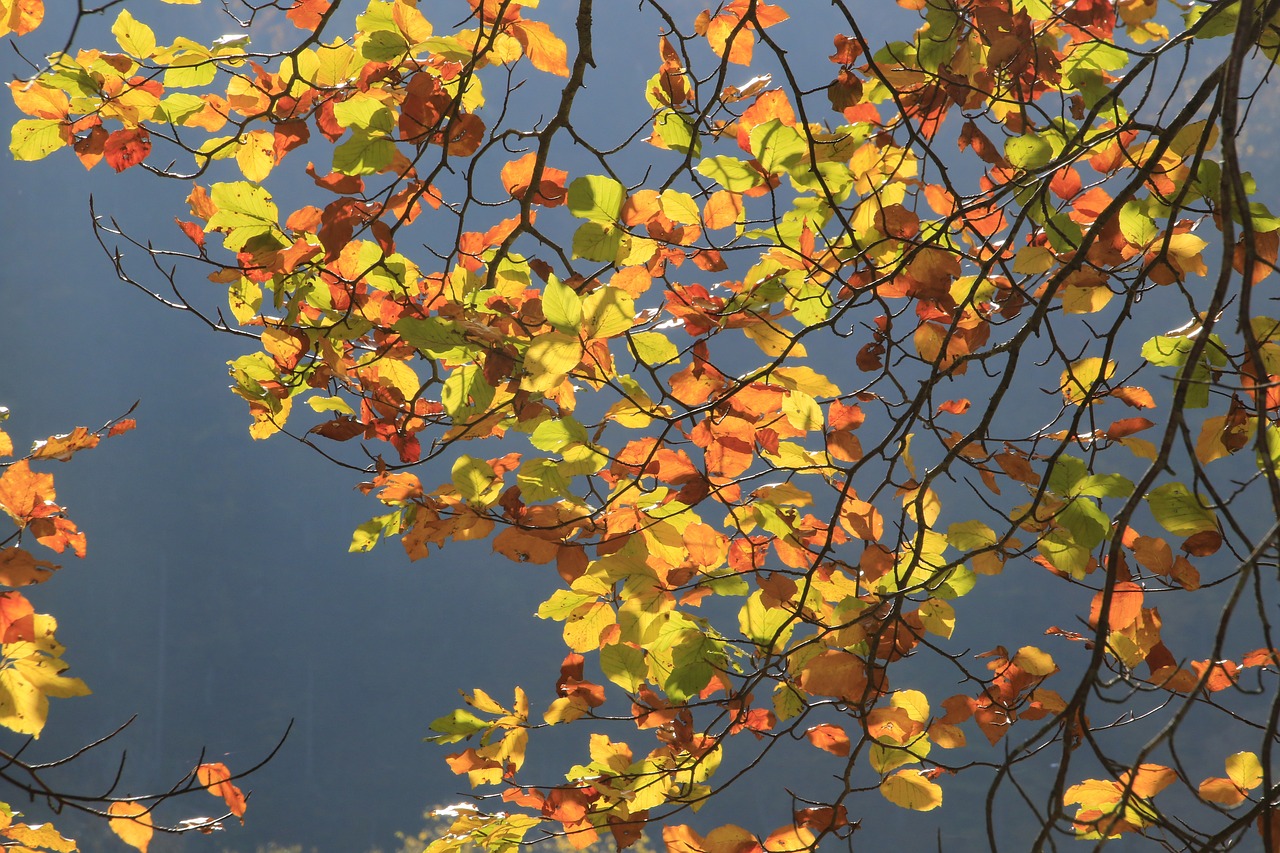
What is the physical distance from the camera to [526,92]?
1169 centimetres

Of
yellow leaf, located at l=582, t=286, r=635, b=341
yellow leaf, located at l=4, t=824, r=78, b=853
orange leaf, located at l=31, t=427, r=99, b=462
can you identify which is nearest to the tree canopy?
yellow leaf, located at l=582, t=286, r=635, b=341

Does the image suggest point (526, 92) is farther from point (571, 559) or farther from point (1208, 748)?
point (571, 559)

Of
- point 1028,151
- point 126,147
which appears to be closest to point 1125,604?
point 1028,151

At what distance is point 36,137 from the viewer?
1.07 meters

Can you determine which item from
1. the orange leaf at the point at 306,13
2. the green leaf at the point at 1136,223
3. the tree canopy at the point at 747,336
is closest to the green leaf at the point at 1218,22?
the tree canopy at the point at 747,336

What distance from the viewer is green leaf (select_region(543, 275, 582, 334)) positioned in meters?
0.66

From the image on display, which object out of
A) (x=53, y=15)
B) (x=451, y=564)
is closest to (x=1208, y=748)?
(x=451, y=564)

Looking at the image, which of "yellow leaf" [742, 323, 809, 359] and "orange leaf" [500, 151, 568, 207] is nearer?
"yellow leaf" [742, 323, 809, 359]

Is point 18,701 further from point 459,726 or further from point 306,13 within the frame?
point 306,13

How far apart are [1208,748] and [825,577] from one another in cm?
869

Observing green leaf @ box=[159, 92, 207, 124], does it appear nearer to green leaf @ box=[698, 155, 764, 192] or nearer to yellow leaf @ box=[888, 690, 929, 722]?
green leaf @ box=[698, 155, 764, 192]

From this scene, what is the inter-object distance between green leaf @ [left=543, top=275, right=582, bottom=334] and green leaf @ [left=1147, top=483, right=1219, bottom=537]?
19.2 inches

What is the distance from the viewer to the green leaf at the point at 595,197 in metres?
0.80

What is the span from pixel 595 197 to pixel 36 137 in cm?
69
